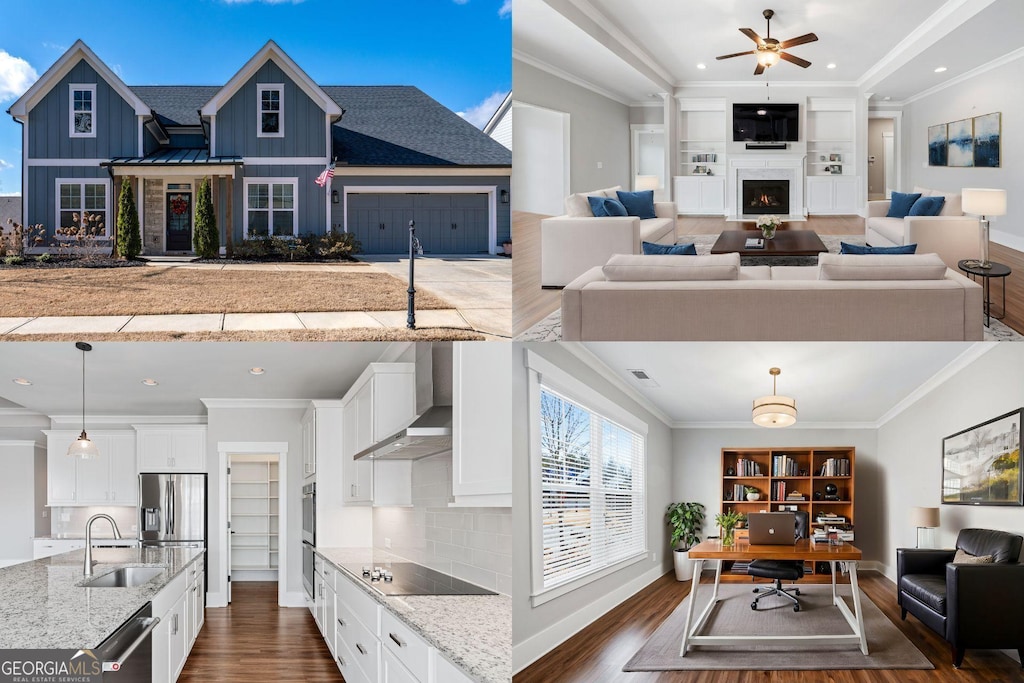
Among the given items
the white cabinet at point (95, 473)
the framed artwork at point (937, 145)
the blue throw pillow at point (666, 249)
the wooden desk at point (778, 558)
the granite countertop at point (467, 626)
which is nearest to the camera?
the granite countertop at point (467, 626)

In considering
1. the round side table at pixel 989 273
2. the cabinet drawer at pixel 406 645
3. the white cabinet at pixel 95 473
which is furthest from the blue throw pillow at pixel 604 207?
the white cabinet at pixel 95 473

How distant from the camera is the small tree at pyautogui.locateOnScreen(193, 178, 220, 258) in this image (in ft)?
25.4

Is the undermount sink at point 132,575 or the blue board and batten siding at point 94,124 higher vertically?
the blue board and batten siding at point 94,124

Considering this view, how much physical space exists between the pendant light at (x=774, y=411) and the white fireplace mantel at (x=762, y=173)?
245 inches

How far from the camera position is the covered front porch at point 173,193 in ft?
25.7

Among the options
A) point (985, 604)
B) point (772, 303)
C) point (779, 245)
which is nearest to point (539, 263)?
point (779, 245)

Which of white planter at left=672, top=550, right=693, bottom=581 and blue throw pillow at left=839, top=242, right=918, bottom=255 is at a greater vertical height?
blue throw pillow at left=839, top=242, right=918, bottom=255

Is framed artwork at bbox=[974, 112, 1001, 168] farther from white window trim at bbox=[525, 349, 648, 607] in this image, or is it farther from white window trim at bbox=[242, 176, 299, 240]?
white window trim at bbox=[242, 176, 299, 240]

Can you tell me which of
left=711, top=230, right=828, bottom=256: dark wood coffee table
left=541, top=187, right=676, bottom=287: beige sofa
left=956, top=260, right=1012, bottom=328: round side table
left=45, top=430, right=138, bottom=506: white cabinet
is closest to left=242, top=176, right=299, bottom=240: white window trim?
left=541, top=187, right=676, bottom=287: beige sofa

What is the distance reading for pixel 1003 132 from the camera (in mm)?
7828

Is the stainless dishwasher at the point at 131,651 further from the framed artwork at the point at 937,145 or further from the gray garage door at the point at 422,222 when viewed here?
the framed artwork at the point at 937,145

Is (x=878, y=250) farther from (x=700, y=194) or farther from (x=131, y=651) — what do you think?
(x=700, y=194)

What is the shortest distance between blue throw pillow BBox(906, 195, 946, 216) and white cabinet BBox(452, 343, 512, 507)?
505cm

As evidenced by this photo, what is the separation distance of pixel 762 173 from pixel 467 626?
33.7ft
